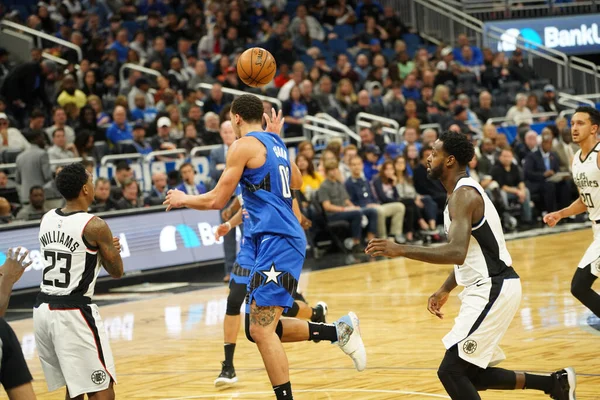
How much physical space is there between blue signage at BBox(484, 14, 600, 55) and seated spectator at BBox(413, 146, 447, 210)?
10.8 meters

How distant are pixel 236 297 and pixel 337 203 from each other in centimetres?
816

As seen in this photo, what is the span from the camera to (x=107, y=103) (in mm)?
18469

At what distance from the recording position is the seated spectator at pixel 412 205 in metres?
17.1

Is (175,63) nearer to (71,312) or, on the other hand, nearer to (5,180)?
(5,180)

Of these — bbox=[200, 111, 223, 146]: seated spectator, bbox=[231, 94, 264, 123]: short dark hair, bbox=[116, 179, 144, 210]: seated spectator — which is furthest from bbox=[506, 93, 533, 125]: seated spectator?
bbox=[231, 94, 264, 123]: short dark hair

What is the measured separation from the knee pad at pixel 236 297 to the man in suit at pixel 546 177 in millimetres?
11909

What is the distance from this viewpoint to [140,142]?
16.5 m

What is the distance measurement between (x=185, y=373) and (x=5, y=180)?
6956 mm

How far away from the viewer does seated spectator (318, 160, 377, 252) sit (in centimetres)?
1606

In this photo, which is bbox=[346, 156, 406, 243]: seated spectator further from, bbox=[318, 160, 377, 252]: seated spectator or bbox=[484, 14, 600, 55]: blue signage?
bbox=[484, 14, 600, 55]: blue signage

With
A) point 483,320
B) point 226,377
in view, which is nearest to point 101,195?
point 226,377

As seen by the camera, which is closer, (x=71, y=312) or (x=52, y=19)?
(x=71, y=312)

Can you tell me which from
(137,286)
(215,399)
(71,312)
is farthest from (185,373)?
(137,286)

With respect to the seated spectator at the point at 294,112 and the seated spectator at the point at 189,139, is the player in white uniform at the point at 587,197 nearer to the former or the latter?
the seated spectator at the point at 189,139
